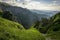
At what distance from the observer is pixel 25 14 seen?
1667cm

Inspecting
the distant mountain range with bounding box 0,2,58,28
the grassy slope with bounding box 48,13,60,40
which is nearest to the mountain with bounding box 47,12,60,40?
the grassy slope with bounding box 48,13,60,40

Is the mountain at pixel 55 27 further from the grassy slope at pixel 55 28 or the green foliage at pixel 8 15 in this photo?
the green foliage at pixel 8 15

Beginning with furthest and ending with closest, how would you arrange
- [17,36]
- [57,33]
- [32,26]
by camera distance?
[57,33]
[32,26]
[17,36]

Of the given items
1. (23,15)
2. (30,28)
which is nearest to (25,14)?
(23,15)

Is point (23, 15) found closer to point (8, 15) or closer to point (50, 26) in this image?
point (8, 15)

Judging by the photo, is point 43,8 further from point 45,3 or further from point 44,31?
point 44,31

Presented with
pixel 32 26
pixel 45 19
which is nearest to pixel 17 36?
pixel 32 26

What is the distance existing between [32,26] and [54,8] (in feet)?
9.78

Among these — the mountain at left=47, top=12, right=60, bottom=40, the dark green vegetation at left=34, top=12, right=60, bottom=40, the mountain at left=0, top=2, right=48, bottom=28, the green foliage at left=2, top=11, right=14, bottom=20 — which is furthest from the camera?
the mountain at left=47, top=12, right=60, bottom=40

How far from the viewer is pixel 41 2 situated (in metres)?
17.6

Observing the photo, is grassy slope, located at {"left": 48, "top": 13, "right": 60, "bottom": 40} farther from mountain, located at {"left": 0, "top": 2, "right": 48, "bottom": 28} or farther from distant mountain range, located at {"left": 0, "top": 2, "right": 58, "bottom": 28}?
mountain, located at {"left": 0, "top": 2, "right": 48, "bottom": 28}

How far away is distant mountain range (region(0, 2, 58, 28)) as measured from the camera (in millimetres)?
16139

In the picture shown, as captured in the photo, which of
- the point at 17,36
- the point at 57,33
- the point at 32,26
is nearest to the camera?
the point at 17,36

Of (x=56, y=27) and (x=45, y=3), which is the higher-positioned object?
(x=45, y=3)
